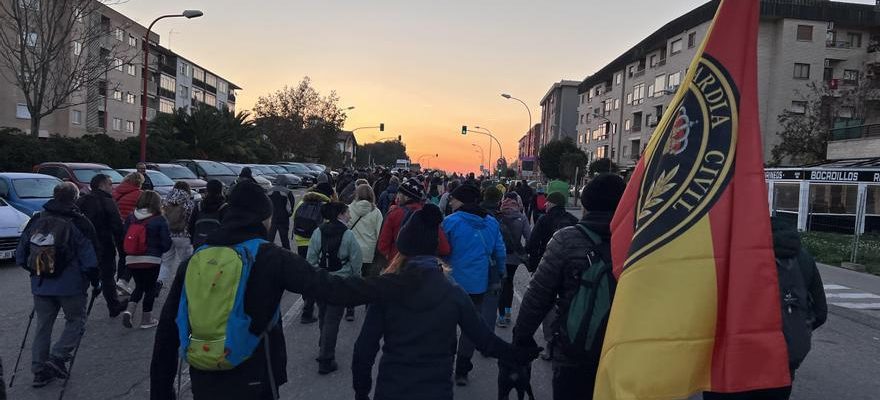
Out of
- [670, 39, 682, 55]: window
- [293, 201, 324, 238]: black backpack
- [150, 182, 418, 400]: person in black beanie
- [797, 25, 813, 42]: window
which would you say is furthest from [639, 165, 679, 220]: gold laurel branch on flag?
[670, 39, 682, 55]: window

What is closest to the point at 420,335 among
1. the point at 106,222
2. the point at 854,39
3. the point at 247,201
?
the point at 247,201

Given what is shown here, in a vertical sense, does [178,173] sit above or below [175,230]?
above

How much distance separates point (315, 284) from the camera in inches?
106

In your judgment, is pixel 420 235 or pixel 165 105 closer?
pixel 420 235

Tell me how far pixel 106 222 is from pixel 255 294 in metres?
5.24

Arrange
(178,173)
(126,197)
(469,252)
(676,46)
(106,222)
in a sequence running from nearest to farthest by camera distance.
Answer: (469,252) < (106,222) < (126,197) < (178,173) < (676,46)

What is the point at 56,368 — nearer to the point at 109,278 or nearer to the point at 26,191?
the point at 109,278

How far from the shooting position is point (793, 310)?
9.50ft

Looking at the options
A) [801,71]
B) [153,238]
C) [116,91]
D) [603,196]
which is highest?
[801,71]

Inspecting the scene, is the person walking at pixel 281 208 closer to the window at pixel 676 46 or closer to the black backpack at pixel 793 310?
the black backpack at pixel 793 310

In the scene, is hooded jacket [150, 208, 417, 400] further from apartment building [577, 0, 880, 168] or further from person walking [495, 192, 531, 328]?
apartment building [577, 0, 880, 168]

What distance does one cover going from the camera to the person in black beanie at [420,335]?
285 centimetres

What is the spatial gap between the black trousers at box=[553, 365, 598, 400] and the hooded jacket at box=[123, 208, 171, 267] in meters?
5.15

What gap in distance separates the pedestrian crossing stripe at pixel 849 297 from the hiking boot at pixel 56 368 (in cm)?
1088
